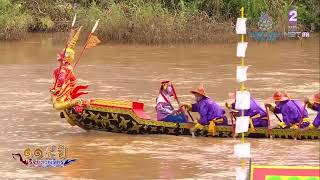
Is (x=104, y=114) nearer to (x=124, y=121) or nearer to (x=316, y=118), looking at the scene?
(x=124, y=121)

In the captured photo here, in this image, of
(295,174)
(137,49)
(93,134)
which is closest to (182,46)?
(137,49)

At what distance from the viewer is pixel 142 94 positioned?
17.8 meters

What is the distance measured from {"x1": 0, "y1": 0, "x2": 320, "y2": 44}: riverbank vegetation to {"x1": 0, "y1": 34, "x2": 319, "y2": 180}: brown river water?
700mm

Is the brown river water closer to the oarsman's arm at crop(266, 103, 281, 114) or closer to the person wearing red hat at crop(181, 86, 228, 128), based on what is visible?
the person wearing red hat at crop(181, 86, 228, 128)

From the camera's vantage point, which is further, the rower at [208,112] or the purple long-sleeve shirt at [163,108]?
the purple long-sleeve shirt at [163,108]

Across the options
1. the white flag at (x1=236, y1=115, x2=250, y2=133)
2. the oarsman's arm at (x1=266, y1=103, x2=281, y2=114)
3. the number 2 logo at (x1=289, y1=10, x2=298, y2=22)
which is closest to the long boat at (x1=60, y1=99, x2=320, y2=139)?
the oarsman's arm at (x1=266, y1=103, x2=281, y2=114)

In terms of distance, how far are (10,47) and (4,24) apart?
1.70m

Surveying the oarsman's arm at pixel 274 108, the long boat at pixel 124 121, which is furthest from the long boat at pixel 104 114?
the oarsman's arm at pixel 274 108

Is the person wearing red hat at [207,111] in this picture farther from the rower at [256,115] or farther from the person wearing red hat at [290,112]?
the person wearing red hat at [290,112]

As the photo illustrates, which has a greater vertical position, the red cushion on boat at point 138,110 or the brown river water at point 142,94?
the red cushion on boat at point 138,110

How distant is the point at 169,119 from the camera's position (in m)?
13.3

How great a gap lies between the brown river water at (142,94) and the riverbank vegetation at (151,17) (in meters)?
0.70

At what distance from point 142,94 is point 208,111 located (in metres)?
5.10

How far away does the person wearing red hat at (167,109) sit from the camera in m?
13.2
